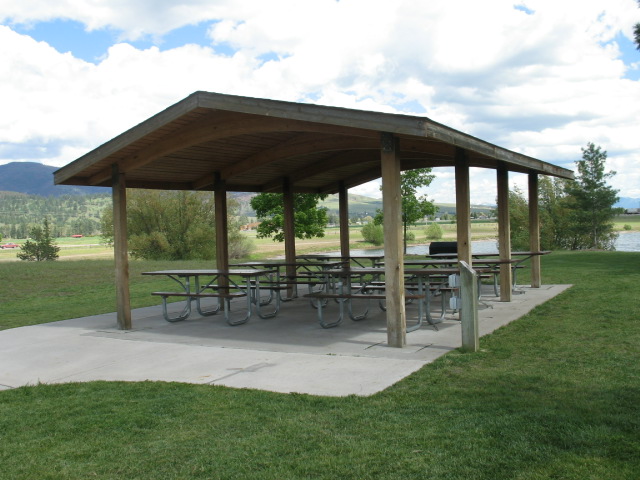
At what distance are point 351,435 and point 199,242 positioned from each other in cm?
3424

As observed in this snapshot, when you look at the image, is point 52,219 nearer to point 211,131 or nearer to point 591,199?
point 591,199

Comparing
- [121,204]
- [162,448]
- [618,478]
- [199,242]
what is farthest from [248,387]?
[199,242]

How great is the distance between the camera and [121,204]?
8625 millimetres

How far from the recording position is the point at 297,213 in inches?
1093

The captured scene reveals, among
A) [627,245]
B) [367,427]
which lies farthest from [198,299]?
[627,245]

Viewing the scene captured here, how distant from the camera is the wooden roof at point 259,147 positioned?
20.9ft

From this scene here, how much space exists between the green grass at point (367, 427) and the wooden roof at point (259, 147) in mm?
2444

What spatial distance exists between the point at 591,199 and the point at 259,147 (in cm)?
3139

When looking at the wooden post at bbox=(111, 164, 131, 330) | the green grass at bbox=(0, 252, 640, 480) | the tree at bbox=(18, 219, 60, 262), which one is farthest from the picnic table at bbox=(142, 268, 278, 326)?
the tree at bbox=(18, 219, 60, 262)

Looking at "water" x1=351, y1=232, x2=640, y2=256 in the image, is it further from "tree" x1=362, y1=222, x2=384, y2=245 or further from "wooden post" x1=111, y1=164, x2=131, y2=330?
"wooden post" x1=111, y1=164, x2=131, y2=330

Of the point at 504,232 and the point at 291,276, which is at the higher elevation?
the point at 504,232

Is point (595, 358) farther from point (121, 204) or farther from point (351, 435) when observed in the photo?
point (121, 204)

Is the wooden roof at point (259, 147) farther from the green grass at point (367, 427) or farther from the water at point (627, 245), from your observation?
the water at point (627, 245)

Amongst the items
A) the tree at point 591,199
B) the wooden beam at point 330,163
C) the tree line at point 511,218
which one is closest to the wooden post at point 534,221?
the wooden beam at point 330,163
